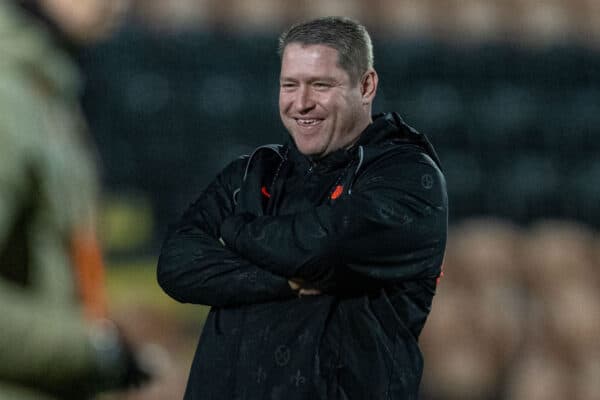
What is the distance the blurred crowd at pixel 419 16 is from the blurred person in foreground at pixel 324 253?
408 cm

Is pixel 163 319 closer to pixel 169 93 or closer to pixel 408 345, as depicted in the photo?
pixel 169 93

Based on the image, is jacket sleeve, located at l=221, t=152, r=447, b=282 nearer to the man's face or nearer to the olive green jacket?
the man's face

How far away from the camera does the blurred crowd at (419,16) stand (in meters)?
5.98

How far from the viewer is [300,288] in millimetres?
1825

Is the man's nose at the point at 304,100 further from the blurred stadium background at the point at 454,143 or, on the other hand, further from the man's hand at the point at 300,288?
the blurred stadium background at the point at 454,143

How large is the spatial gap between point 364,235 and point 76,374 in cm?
62

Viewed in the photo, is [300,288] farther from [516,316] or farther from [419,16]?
[419,16]

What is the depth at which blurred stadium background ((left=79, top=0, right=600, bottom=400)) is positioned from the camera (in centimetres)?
571

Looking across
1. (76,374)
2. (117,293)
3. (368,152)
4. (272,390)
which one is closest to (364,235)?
(368,152)

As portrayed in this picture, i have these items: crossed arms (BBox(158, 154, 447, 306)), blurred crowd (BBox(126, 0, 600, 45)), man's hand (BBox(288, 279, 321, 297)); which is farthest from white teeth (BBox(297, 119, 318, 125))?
blurred crowd (BBox(126, 0, 600, 45))

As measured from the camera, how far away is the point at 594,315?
6160mm

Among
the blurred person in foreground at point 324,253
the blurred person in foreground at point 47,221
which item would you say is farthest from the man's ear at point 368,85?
the blurred person in foreground at point 47,221

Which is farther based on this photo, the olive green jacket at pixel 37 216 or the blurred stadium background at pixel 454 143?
the blurred stadium background at pixel 454 143

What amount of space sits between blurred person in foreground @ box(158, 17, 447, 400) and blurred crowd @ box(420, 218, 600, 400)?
4052mm
